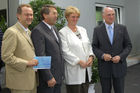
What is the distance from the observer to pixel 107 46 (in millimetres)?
3416

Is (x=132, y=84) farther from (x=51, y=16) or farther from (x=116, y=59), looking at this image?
(x=51, y=16)

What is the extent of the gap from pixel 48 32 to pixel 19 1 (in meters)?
3.50

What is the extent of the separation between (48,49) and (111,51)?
4.00 feet

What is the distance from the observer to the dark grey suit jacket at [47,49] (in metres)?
2.75

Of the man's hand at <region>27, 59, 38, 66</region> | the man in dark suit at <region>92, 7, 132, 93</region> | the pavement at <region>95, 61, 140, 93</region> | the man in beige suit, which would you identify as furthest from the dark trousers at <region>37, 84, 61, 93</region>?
the pavement at <region>95, 61, 140, 93</region>

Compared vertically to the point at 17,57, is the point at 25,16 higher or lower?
higher

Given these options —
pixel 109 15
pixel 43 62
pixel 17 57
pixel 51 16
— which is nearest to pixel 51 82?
pixel 43 62

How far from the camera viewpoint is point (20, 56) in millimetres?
2598

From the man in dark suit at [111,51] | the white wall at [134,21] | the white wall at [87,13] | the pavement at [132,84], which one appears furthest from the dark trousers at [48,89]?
the white wall at [134,21]

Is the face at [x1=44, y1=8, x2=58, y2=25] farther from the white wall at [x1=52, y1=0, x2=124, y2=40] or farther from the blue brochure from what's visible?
the white wall at [x1=52, y1=0, x2=124, y2=40]

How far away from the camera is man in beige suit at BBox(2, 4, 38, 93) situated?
2494 millimetres

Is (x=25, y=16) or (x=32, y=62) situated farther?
(x=25, y=16)

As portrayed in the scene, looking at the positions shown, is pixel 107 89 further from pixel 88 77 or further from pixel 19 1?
pixel 19 1

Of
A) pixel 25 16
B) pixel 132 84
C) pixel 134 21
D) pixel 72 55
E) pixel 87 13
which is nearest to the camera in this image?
pixel 25 16
